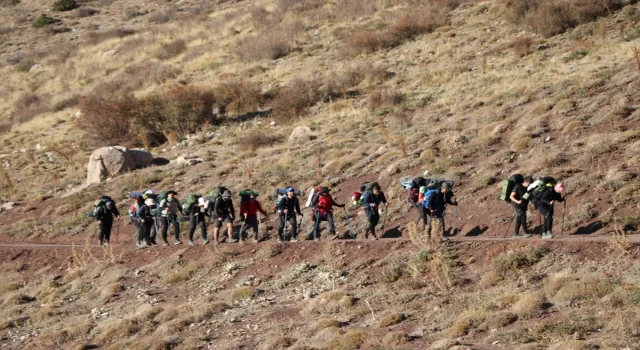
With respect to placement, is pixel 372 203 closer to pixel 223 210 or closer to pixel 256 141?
pixel 223 210

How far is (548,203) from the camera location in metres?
15.5

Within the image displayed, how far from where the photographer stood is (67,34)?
69875mm

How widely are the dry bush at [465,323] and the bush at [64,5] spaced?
241 feet

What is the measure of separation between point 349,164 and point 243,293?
1026 centimetres

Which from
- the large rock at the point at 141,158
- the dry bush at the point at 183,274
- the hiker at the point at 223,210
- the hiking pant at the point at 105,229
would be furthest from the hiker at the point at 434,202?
the large rock at the point at 141,158

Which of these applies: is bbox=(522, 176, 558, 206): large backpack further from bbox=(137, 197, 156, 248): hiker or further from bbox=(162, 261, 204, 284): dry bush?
bbox=(137, 197, 156, 248): hiker

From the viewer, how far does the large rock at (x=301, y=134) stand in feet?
101

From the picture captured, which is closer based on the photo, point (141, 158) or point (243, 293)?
point (243, 293)

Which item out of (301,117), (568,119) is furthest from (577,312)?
(301,117)

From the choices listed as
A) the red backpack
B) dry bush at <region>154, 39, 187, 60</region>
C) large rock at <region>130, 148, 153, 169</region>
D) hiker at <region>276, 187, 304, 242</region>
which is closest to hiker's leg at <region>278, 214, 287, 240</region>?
hiker at <region>276, 187, 304, 242</region>

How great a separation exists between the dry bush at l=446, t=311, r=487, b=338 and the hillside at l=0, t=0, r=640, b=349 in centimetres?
4

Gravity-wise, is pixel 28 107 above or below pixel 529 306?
below

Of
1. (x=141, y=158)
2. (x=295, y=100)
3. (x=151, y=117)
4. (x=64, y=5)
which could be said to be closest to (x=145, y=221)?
(x=141, y=158)

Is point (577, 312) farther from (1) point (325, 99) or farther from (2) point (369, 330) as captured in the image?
(1) point (325, 99)
